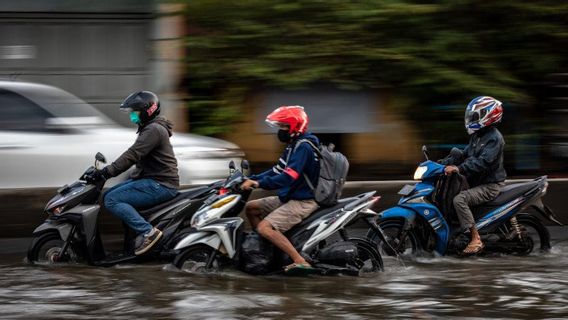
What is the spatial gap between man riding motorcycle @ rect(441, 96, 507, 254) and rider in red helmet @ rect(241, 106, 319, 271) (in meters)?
1.76

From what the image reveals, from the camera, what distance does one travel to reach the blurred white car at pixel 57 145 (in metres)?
11.6

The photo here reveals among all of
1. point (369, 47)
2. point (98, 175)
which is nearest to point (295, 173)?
point (98, 175)

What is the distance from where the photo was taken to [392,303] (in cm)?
816

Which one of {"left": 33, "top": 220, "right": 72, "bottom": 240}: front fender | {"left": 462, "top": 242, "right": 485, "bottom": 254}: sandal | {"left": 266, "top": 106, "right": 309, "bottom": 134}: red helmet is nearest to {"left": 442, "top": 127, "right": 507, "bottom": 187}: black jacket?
{"left": 462, "top": 242, "right": 485, "bottom": 254}: sandal

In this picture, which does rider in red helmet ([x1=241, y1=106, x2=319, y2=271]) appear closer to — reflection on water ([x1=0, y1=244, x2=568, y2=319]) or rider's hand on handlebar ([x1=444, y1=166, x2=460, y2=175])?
reflection on water ([x1=0, y1=244, x2=568, y2=319])

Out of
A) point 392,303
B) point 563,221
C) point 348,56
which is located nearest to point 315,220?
point 392,303

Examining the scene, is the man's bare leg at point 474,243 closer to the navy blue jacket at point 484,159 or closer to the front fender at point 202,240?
the navy blue jacket at point 484,159

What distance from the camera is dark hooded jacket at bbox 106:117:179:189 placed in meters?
9.87

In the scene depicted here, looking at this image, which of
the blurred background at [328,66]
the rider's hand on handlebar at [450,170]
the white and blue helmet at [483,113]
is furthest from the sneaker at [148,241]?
the blurred background at [328,66]

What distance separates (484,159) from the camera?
10547mm

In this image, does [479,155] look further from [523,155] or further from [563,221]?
[523,155]

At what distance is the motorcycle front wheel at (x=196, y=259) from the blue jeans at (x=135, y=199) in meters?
0.51

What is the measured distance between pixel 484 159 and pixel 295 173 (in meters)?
2.27

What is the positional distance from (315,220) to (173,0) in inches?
239
